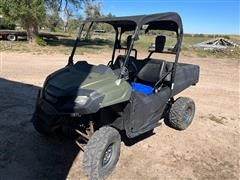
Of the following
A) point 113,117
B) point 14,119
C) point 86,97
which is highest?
point 86,97

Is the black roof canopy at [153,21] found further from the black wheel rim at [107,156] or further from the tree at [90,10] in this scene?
the tree at [90,10]

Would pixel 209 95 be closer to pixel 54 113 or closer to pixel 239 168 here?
pixel 239 168

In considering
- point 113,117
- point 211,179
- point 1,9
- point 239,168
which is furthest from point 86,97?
point 1,9

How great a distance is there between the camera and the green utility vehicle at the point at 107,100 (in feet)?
11.8

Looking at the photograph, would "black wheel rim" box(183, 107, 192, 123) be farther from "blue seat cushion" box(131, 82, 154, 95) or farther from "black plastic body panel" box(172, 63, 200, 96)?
"blue seat cushion" box(131, 82, 154, 95)

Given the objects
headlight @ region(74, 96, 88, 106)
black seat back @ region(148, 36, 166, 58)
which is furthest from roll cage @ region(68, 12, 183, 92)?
headlight @ region(74, 96, 88, 106)

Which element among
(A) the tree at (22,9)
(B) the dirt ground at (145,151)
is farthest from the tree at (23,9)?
(B) the dirt ground at (145,151)

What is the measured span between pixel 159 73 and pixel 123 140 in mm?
1227

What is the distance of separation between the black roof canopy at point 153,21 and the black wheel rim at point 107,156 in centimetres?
163

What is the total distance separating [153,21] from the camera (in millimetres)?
4496

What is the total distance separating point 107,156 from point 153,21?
78.7 inches

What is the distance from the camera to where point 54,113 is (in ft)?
12.0

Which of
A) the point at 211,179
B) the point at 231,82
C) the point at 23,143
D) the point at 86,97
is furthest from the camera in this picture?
the point at 231,82

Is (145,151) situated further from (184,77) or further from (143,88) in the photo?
(184,77)
